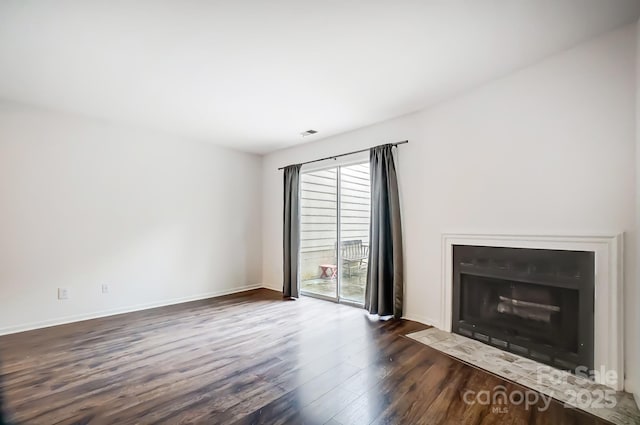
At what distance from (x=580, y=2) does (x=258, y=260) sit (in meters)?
5.29

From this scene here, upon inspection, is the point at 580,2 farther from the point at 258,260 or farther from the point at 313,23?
the point at 258,260

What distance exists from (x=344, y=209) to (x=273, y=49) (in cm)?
275

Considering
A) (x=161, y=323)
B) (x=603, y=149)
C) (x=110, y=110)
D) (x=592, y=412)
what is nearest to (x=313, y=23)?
(x=603, y=149)

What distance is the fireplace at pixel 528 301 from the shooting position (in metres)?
2.38

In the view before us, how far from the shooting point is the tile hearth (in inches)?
75.5

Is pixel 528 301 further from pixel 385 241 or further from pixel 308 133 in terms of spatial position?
pixel 308 133

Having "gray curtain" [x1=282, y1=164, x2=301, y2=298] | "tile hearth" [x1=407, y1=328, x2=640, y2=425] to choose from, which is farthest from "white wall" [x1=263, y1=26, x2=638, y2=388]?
"gray curtain" [x1=282, y1=164, x2=301, y2=298]

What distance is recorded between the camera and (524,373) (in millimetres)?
2371

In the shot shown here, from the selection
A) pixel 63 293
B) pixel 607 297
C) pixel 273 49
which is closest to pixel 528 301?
pixel 607 297

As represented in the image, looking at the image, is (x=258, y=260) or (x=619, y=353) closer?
(x=619, y=353)

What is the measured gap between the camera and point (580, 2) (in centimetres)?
195

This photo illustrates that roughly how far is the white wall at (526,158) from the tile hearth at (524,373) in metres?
0.31

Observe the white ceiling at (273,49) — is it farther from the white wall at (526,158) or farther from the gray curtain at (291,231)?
the gray curtain at (291,231)

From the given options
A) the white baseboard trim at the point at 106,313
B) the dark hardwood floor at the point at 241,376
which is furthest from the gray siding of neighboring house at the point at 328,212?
the white baseboard trim at the point at 106,313
